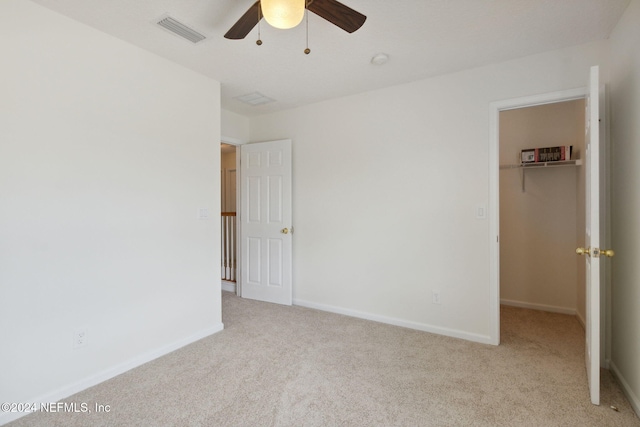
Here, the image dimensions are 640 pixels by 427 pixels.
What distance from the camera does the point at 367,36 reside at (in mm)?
2299

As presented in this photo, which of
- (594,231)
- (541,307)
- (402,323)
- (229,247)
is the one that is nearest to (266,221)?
(229,247)

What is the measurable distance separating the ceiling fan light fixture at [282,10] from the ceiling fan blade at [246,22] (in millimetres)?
185

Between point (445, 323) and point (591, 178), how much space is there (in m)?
1.75

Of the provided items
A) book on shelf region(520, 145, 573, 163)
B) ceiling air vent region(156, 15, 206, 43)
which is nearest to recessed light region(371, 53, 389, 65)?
ceiling air vent region(156, 15, 206, 43)

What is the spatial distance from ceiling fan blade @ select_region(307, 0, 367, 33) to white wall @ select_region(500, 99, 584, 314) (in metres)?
3.02

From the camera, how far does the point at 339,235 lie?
366cm

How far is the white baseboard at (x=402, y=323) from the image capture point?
287cm

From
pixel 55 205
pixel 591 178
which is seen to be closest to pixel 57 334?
pixel 55 205

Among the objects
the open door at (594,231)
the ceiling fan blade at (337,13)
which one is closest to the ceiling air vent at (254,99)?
the ceiling fan blade at (337,13)

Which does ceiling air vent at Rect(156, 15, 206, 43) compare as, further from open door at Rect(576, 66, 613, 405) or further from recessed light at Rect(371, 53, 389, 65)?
open door at Rect(576, 66, 613, 405)

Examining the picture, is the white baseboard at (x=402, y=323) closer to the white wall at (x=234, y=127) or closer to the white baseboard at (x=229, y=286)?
the white baseboard at (x=229, y=286)

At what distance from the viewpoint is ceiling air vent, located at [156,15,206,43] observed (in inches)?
82.7

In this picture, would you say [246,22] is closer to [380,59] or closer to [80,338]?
[380,59]

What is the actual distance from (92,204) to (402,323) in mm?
2910
